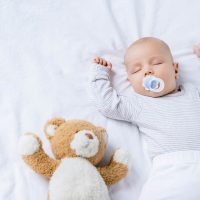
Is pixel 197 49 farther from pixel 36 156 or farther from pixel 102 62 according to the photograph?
pixel 36 156

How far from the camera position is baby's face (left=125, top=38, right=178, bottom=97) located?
1.27m

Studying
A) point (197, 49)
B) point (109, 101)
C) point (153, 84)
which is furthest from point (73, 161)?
point (197, 49)

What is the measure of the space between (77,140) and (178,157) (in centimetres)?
34

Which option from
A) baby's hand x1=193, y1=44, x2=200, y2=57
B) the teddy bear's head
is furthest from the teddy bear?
baby's hand x1=193, y1=44, x2=200, y2=57

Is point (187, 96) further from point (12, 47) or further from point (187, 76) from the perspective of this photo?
point (12, 47)

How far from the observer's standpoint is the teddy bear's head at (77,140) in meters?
1.01

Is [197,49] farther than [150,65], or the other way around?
[197,49]

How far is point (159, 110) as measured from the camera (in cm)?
125

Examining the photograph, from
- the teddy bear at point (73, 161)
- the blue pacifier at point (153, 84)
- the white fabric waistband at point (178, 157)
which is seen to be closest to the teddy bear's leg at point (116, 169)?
the teddy bear at point (73, 161)

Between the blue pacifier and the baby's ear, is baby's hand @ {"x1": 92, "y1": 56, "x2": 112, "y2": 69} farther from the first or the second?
the baby's ear

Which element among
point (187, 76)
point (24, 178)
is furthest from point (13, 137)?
point (187, 76)

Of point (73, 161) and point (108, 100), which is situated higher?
point (108, 100)

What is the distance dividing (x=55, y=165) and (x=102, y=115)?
27 centimetres

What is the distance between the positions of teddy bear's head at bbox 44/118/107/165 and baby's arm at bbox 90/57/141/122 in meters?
0.16
